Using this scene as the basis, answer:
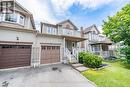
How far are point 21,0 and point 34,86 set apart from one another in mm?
12560

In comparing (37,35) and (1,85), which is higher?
(37,35)

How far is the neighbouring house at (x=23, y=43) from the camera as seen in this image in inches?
363

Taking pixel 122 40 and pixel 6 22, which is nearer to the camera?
pixel 6 22

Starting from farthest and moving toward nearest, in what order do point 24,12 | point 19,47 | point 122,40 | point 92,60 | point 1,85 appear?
point 122,40, point 24,12, point 92,60, point 19,47, point 1,85

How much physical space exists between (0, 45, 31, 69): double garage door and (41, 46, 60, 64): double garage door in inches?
65.4

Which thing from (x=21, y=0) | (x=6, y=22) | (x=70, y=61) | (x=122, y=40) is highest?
(x=21, y=0)

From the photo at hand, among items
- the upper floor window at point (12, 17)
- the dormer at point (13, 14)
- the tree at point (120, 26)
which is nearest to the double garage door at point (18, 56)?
the dormer at point (13, 14)

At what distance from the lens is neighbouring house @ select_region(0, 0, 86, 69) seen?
923cm

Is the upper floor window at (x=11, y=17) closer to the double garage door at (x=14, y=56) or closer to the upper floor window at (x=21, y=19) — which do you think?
the upper floor window at (x=21, y=19)

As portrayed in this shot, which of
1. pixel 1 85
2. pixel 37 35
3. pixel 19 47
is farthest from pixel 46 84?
pixel 37 35

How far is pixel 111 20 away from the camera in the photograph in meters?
16.2

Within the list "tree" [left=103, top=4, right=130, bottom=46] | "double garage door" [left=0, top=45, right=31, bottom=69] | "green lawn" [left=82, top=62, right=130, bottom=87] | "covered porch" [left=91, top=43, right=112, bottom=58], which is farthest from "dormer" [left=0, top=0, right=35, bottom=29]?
"covered porch" [left=91, top=43, right=112, bottom=58]

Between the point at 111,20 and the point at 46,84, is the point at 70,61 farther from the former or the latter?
the point at 111,20

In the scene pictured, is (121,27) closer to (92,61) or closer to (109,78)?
(92,61)
